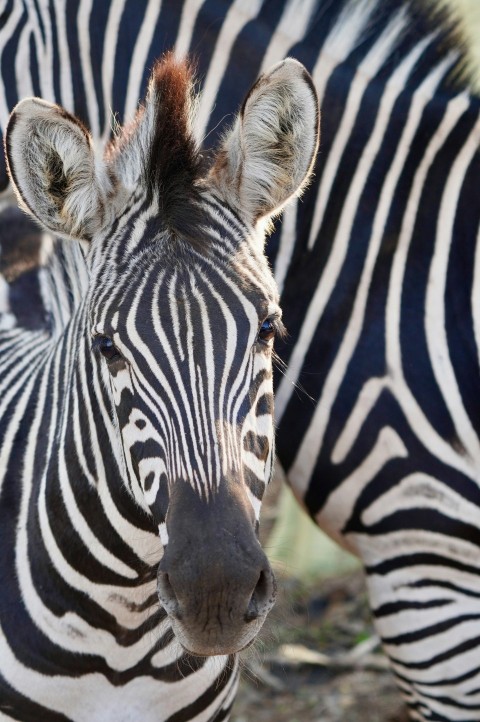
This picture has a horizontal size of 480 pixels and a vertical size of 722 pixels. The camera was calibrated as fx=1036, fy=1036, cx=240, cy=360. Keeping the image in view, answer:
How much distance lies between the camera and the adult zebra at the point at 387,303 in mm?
4348

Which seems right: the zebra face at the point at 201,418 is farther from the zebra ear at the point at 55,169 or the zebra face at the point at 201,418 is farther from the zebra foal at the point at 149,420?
the zebra ear at the point at 55,169

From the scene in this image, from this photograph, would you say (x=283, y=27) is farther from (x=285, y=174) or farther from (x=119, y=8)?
(x=285, y=174)

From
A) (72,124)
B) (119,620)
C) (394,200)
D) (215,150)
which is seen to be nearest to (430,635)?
(119,620)

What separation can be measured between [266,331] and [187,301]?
0.89 feet

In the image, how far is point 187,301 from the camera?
3.12 meters

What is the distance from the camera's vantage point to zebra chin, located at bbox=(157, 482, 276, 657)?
2.79 m

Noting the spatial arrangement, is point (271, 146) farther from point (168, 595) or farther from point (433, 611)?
point (433, 611)

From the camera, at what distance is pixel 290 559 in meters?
9.78

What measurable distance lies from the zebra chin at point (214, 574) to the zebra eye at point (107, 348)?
48 cm

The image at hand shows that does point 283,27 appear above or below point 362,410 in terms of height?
above

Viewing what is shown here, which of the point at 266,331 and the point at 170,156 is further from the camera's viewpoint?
the point at 170,156

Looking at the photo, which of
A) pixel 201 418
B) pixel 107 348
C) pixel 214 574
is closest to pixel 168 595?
pixel 214 574

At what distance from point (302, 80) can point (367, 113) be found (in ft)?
4.06

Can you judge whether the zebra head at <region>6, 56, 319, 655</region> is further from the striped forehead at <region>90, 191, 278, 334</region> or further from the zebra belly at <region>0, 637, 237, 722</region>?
the zebra belly at <region>0, 637, 237, 722</region>
